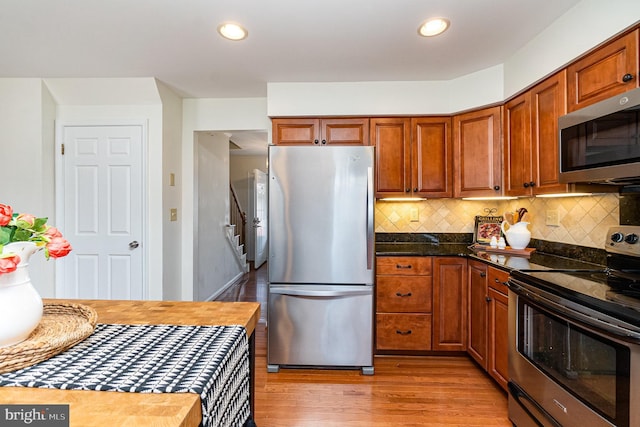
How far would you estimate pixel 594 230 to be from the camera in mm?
1953

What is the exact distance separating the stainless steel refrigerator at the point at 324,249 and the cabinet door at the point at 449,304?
0.56m

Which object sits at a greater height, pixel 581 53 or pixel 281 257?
pixel 581 53

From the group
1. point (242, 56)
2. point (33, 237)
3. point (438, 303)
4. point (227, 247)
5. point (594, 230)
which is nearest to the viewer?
point (33, 237)

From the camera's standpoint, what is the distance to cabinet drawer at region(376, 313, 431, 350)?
2.51 metres

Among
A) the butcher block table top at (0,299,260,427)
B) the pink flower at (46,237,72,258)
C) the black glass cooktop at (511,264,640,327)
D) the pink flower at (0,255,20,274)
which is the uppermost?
the pink flower at (46,237,72,258)

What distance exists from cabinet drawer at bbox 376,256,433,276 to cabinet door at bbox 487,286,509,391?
1.60 feet

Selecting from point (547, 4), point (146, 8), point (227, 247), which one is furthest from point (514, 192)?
point (227, 247)

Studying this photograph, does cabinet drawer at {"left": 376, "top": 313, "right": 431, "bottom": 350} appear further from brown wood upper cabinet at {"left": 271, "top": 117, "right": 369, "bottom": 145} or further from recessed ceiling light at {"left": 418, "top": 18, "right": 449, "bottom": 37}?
recessed ceiling light at {"left": 418, "top": 18, "right": 449, "bottom": 37}

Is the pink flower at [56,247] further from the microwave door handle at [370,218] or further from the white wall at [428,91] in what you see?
the white wall at [428,91]

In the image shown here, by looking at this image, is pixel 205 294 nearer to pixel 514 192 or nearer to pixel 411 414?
pixel 411 414

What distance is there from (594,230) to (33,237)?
270cm

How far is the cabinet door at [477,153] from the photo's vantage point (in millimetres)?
2498

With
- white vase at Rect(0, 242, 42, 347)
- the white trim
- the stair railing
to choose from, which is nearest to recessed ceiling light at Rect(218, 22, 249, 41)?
the white trim

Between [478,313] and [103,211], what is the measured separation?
3.34 metres
